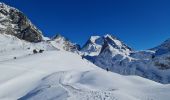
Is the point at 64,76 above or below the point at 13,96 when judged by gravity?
above

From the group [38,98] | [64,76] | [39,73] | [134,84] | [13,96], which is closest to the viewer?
[38,98]

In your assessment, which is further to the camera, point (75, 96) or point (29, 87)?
point (29, 87)

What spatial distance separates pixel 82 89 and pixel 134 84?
6.39 metres

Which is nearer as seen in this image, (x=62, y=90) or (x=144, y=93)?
(x=144, y=93)

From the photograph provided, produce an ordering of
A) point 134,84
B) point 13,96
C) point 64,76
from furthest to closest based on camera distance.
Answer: point 64,76 < point 13,96 < point 134,84

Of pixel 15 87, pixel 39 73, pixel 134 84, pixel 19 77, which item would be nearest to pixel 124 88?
pixel 134 84

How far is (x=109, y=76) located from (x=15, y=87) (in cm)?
1321

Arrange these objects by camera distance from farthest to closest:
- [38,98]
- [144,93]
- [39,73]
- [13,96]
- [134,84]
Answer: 1. [39,73]
2. [13,96]
3. [134,84]
4. [38,98]
5. [144,93]

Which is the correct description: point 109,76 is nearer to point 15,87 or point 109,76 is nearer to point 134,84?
point 134,84

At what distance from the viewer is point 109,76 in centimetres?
4588

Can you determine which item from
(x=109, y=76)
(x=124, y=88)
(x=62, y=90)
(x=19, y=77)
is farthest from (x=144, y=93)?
(x=19, y=77)

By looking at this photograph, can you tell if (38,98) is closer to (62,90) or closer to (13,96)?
(62,90)

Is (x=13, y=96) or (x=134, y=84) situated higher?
(x=134, y=84)

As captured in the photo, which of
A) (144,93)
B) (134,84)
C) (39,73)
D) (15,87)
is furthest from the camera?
(39,73)
